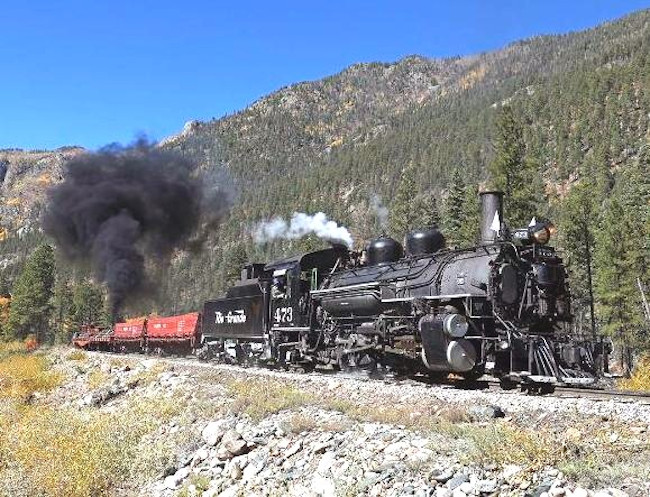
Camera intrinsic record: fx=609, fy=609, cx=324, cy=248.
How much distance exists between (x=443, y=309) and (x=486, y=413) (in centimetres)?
483

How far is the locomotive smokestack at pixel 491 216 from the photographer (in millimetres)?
14031

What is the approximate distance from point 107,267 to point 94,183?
5.24 metres

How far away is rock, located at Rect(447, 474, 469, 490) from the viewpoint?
6559mm

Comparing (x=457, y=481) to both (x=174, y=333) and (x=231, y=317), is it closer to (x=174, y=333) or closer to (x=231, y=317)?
(x=231, y=317)

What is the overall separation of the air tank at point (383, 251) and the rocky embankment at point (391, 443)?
14.0ft

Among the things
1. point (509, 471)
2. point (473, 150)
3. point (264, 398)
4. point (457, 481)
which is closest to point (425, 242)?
point (264, 398)

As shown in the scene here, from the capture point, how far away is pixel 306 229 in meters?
23.8

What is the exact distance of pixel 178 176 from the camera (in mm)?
32719

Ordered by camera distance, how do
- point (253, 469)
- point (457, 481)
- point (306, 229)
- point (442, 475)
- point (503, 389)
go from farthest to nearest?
point (306, 229) < point (503, 389) < point (253, 469) < point (442, 475) < point (457, 481)

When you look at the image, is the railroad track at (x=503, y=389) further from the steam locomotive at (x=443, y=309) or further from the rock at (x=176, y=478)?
the rock at (x=176, y=478)

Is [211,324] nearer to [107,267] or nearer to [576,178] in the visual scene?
A: [107,267]

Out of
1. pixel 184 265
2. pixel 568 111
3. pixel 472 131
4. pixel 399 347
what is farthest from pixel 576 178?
pixel 399 347

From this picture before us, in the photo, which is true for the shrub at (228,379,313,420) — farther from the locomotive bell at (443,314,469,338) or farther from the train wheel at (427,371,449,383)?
the train wheel at (427,371,449,383)

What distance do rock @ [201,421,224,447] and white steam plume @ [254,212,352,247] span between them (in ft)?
33.0
